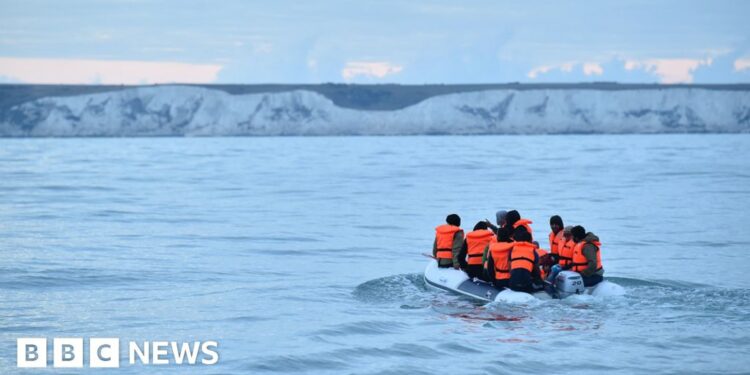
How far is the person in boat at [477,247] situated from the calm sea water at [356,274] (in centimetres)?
62

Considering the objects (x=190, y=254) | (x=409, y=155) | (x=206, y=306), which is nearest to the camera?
(x=206, y=306)

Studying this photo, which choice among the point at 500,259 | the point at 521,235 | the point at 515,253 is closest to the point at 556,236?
the point at 500,259

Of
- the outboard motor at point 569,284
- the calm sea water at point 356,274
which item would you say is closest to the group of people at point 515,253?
A: the outboard motor at point 569,284

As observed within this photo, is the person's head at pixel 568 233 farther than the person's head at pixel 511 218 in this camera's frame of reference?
Yes

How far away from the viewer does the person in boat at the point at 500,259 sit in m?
17.8

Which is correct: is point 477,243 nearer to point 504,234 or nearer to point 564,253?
point 504,234

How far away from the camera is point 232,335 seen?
53.3ft

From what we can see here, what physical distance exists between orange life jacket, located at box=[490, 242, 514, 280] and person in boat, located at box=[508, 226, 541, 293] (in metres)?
0.17

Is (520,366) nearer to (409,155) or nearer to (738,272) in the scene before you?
(738,272)

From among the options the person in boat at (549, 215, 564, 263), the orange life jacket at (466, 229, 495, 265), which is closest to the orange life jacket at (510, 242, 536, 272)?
the orange life jacket at (466, 229, 495, 265)

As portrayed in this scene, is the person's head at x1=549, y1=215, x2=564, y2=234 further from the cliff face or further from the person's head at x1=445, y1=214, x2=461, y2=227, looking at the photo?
the cliff face

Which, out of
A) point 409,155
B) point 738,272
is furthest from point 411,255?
point 409,155

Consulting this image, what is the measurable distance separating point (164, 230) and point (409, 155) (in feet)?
169

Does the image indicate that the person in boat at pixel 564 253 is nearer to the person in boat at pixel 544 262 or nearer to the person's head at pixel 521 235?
the person in boat at pixel 544 262
